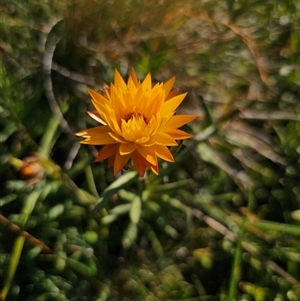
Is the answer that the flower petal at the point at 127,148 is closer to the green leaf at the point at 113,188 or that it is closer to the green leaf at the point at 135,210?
the green leaf at the point at 113,188

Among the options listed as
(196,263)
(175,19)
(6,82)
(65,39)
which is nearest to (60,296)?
(196,263)

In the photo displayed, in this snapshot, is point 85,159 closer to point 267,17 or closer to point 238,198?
point 238,198

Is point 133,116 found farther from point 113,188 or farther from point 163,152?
point 113,188

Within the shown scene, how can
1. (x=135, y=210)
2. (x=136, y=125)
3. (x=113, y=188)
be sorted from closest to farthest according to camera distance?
(x=136, y=125) < (x=113, y=188) < (x=135, y=210)

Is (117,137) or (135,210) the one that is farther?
(135,210)

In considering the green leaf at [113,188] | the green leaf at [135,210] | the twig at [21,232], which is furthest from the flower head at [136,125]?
the twig at [21,232]

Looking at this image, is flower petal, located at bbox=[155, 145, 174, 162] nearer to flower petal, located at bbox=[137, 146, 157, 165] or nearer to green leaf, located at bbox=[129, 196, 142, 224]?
flower petal, located at bbox=[137, 146, 157, 165]

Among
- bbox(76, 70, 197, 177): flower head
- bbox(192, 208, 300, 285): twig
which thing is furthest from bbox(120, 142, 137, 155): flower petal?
bbox(192, 208, 300, 285): twig

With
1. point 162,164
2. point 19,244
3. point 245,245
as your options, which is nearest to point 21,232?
point 19,244
